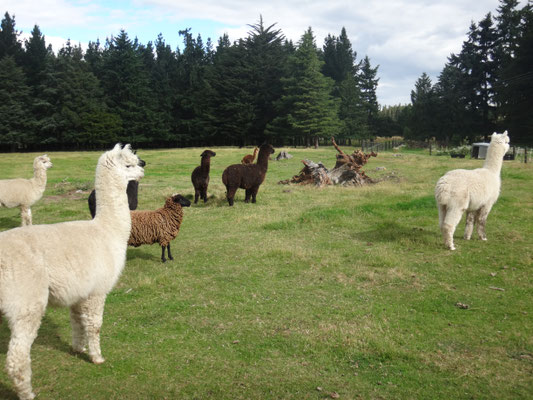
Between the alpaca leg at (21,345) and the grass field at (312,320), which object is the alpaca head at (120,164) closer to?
the alpaca leg at (21,345)

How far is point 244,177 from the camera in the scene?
45.3ft

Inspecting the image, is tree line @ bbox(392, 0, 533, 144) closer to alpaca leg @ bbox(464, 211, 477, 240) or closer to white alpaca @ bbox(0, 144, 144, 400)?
alpaca leg @ bbox(464, 211, 477, 240)

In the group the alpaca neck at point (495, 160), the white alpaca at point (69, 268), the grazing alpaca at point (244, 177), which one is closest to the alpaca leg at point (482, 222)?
the alpaca neck at point (495, 160)

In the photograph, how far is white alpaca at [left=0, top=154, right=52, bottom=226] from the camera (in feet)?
34.3

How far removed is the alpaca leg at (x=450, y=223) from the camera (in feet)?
27.4

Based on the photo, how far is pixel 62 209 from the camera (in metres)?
13.3

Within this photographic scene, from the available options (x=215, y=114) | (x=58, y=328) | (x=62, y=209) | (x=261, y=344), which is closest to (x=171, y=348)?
(x=261, y=344)

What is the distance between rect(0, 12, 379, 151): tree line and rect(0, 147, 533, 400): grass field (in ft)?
148

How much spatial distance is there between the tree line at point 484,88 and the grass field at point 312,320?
4076 cm

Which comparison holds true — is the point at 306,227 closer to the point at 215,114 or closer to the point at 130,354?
the point at 130,354

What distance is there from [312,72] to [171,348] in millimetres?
53224

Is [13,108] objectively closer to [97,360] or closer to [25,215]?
[25,215]

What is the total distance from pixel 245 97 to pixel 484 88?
3448cm

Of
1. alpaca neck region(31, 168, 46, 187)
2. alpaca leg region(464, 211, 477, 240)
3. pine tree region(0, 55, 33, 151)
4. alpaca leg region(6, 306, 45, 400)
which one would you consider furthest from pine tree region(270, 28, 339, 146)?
alpaca leg region(6, 306, 45, 400)
